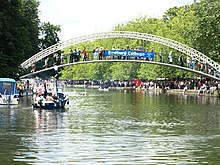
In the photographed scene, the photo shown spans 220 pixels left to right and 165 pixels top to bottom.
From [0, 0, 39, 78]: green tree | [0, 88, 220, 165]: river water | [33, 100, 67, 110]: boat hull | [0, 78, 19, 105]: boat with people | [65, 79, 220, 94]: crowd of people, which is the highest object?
[0, 0, 39, 78]: green tree

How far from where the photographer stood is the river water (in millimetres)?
21422

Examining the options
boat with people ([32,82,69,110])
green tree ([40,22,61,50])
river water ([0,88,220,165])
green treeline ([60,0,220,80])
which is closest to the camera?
river water ([0,88,220,165])

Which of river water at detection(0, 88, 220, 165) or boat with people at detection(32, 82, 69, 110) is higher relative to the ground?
boat with people at detection(32, 82, 69, 110)

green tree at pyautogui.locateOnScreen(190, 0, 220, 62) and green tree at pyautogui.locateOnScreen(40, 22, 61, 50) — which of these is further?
green tree at pyautogui.locateOnScreen(40, 22, 61, 50)

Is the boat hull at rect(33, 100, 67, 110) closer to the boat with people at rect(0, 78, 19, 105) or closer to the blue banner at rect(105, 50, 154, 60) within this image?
the boat with people at rect(0, 78, 19, 105)

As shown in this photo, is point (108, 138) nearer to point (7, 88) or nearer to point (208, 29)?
point (7, 88)

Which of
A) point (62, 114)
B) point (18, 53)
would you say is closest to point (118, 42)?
point (18, 53)

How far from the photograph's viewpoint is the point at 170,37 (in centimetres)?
9588

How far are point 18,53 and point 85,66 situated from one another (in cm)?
11743

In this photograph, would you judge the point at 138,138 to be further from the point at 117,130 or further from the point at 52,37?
the point at 52,37

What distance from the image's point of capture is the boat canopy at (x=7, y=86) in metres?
46.8

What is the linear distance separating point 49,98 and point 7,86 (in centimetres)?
419

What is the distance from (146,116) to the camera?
39625 millimetres

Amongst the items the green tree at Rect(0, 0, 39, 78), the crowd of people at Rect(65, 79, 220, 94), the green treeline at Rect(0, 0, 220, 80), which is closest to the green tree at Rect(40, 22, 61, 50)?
the green treeline at Rect(0, 0, 220, 80)
